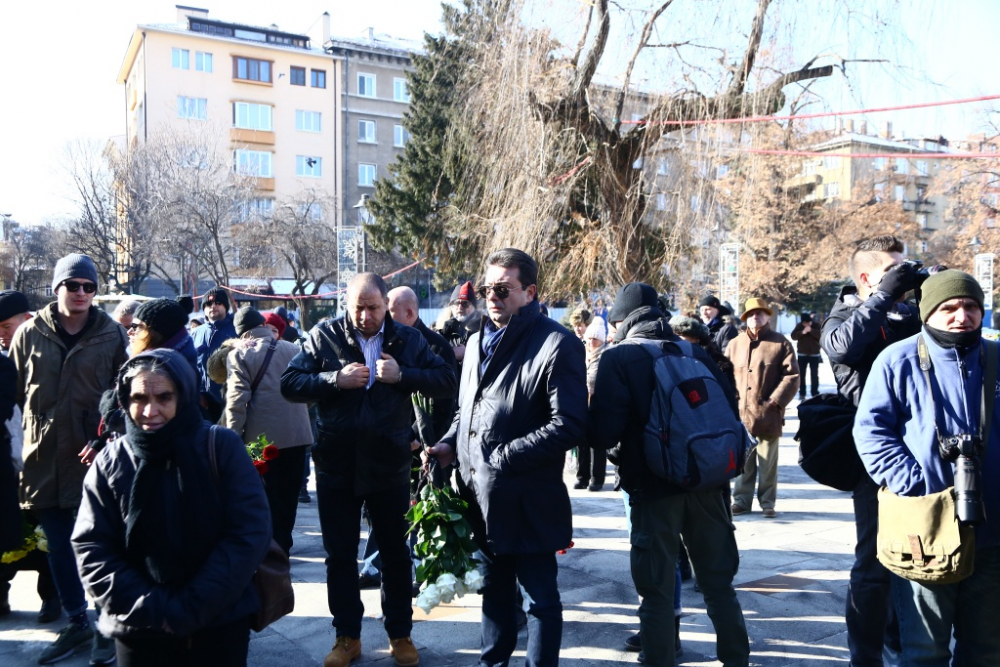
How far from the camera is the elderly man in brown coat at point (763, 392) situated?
7.32 m

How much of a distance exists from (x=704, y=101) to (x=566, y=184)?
204 cm

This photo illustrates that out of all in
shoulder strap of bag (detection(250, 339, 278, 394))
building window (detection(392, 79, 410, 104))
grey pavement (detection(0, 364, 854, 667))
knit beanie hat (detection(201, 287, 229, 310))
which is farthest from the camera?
building window (detection(392, 79, 410, 104))

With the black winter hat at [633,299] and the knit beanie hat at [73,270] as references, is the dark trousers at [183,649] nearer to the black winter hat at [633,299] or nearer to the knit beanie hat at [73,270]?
the black winter hat at [633,299]

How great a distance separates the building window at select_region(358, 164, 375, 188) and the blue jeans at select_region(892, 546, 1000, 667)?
47683mm

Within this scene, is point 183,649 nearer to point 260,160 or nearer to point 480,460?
point 480,460

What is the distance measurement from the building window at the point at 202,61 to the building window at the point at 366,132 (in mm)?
8939

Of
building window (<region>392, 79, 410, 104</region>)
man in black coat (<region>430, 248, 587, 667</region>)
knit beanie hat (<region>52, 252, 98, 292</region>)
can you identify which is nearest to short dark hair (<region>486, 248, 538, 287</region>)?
man in black coat (<region>430, 248, 587, 667</region>)

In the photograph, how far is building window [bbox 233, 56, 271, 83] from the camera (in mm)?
46750

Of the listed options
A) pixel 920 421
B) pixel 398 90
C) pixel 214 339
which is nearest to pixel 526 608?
pixel 920 421

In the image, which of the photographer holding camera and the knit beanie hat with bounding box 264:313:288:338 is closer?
the photographer holding camera

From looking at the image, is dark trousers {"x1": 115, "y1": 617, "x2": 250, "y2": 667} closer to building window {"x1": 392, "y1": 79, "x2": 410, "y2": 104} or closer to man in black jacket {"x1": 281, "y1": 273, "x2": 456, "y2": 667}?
man in black jacket {"x1": 281, "y1": 273, "x2": 456, "y2": 667}

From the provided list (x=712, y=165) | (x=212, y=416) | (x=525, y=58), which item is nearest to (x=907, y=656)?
(x=212, y=416)

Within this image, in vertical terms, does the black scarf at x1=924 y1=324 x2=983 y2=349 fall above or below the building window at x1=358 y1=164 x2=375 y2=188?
below

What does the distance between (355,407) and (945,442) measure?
260 centimetres
